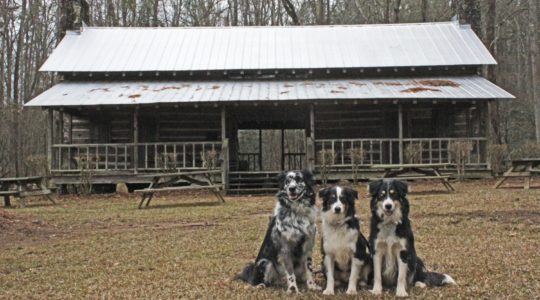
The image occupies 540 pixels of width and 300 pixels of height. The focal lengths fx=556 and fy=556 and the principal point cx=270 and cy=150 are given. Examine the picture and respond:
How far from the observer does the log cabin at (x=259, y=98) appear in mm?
19594

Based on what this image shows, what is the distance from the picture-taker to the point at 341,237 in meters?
5.06

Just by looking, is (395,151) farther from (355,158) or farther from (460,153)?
(355,158)

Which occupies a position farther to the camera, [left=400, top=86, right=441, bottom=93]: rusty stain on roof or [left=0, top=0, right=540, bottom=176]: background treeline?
[left=0, top=0, right=540, bottom=176]: background treeline

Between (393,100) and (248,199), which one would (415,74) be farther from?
(248,199)

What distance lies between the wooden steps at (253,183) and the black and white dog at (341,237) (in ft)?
43.7

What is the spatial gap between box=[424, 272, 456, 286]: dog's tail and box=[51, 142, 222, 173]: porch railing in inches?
543

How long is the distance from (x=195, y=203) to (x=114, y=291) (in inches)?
389

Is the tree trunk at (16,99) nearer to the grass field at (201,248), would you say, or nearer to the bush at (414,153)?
the grass field at (201,248)

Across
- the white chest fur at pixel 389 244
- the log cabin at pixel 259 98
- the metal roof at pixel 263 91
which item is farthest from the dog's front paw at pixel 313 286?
the metal roof at pixel 263 91

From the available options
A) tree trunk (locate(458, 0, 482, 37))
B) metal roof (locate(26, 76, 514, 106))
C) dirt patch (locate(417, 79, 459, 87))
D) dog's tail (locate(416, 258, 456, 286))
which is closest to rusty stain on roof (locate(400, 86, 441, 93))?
metal roof (locate(26, 76, 514, 106))

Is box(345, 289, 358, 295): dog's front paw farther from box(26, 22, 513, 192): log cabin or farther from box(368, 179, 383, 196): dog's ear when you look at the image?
box(26, 22, 513, 192): log cabin

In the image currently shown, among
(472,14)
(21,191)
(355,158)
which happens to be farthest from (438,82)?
(21,191)

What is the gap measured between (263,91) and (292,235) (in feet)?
50.2

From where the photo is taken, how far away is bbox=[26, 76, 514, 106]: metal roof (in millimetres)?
19188
